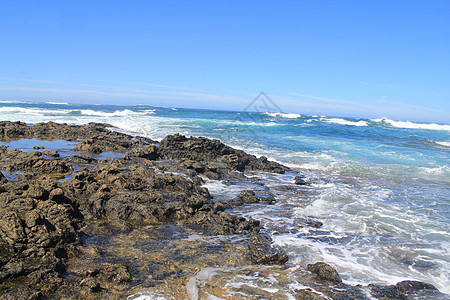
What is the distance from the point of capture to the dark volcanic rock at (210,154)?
1412cm

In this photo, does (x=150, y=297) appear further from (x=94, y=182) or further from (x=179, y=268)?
(x=94, y=182)

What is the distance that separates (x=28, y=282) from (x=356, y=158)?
18.7 meters

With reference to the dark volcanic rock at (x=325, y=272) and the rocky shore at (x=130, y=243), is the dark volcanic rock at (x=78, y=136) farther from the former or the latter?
the dark volcanic rock at (x=325, y=272)

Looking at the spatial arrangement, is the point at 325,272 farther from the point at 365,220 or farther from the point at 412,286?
the point at 365,220

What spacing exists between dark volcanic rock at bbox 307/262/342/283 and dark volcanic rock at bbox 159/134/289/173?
8717 millimetres

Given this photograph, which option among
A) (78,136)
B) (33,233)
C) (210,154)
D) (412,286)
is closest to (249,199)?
(412,286)

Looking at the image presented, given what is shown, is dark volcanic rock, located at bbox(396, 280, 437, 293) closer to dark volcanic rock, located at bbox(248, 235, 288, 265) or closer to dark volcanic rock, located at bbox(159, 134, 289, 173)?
dark volcanic rock, located at bbox(248, 235, 288, 265)

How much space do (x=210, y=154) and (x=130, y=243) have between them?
9.43 m

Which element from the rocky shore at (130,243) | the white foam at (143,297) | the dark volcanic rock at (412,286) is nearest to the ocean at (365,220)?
the dark volcanic rock at (412,286)

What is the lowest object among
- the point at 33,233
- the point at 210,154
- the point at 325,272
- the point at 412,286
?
the point at 412,286

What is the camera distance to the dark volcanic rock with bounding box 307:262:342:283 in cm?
495

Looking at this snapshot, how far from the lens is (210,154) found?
14883 millimetres

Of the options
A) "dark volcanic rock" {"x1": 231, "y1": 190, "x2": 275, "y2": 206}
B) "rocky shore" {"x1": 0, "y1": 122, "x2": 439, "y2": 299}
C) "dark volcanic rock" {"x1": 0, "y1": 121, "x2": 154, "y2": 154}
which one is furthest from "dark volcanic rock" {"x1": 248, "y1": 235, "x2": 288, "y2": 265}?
"dark volcanic rock" {"x1": 0, "y1": 121, "x2": 154, "y2": 154}

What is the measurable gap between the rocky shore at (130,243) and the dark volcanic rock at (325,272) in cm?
2
